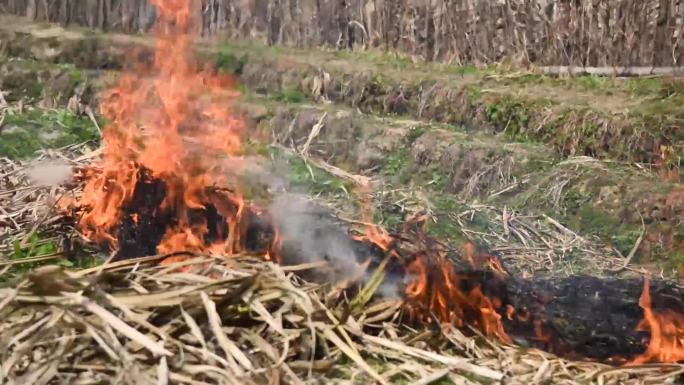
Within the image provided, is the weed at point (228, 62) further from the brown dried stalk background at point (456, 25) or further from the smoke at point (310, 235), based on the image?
the smoke at point (310, 235)

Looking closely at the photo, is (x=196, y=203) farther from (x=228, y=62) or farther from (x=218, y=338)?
(x=218, y=338)

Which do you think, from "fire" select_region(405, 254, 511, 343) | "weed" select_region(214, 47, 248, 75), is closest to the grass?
"weed" select_region(214, 47, 248, 75)

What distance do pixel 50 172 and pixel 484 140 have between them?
136 centimetres

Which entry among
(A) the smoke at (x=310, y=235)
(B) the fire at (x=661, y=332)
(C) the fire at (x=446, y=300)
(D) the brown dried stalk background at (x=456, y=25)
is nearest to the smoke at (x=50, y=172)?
(D) the brown dried stalk background at (x=456, y=25)

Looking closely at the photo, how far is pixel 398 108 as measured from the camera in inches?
100

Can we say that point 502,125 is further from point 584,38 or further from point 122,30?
point 122,30

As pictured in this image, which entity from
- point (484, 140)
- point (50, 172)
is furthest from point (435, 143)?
point (50, 172)

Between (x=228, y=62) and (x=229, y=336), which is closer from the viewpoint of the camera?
(x=229, y=336)

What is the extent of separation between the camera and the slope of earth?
7.61ft

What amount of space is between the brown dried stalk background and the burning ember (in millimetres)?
168

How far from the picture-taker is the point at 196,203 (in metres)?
2.51

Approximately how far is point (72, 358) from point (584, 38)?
161 centimetres

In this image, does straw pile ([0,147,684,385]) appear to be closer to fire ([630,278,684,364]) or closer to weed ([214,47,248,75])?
fire ([630,278,684,364])

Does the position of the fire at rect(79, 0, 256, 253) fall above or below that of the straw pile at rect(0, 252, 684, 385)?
above
